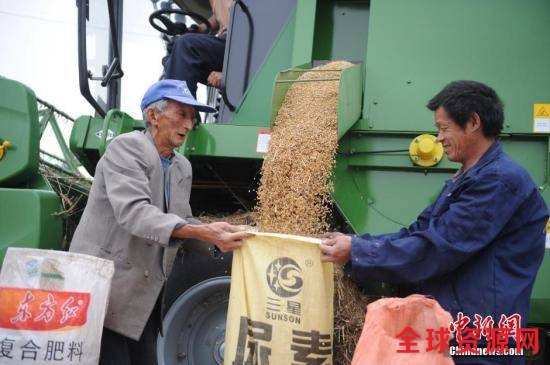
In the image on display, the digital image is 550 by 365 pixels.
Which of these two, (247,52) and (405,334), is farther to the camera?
(247,52)

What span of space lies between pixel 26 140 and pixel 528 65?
2688mm

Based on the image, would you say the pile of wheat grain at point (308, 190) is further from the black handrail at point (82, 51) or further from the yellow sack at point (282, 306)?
the black handrail at point (82, 51)

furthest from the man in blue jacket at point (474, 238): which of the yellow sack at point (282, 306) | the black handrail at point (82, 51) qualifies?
the black handrail at point (82, 51)

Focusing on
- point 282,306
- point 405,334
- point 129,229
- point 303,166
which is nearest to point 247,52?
point 303,166

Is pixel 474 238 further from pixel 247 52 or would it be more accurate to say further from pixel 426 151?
pixel 247 52

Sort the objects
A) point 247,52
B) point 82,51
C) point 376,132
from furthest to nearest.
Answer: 1. point 247,52
2. point 82,51
3. point 376,132

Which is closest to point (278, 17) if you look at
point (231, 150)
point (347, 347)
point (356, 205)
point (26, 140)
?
point (231, 150)

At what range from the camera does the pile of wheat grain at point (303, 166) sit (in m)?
2.54

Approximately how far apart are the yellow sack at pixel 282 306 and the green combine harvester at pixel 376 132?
787 millimetres

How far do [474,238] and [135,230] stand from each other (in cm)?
117

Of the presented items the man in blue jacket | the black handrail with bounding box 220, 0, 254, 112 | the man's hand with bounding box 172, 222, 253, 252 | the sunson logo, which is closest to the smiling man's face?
the man in blue jacket

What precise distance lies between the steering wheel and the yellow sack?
2.74 m

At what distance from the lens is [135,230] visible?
1.97 meters

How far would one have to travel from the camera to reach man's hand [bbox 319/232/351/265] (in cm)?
198
